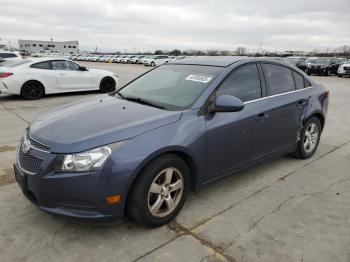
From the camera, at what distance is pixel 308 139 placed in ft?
16.6

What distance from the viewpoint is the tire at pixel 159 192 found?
290cm

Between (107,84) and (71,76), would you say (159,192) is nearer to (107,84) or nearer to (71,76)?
(71,76)

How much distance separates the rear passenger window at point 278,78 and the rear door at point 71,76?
875cm

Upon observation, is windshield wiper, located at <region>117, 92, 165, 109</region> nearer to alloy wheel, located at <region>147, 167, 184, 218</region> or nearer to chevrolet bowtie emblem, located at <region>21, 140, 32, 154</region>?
alloy wheel, located at <region>147, 167, 184, 218</region>

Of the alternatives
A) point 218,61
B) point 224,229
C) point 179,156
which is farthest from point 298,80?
point 224,229

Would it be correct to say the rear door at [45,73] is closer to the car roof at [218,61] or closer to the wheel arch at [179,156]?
the car roof at [218,61]

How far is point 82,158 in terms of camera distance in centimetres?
272

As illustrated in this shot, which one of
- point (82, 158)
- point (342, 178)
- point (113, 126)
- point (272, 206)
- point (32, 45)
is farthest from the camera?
point (32, 45)

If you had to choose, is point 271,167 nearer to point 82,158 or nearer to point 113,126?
point 113,126

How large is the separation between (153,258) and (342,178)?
3.02 meters

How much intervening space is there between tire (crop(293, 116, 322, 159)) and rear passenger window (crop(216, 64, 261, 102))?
1.25 m

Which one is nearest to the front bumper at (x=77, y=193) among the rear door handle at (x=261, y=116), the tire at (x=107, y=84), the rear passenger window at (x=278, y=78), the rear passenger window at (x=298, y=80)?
the rear door handle at (x=261, y=116)

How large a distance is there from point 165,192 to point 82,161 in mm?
855

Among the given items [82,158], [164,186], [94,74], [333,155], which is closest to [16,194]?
[82,158]
